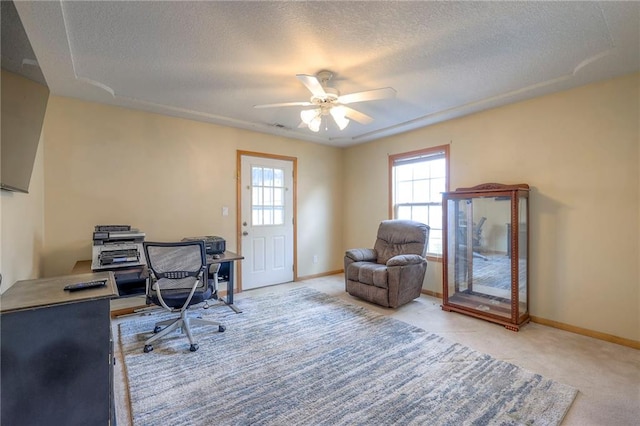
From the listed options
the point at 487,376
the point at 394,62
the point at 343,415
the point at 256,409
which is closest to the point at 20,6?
the point at 394,62

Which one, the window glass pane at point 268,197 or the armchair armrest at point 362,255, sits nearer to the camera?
the armchair armrest at point 362,255

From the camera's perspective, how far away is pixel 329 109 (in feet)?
8.88

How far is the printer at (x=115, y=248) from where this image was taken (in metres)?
2.82

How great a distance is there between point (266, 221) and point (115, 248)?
6.83 ft

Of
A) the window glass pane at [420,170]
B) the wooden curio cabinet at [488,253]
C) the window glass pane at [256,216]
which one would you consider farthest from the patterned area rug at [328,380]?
the window glass pane at [420,170]

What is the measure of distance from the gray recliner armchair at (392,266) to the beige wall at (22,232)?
3223 mm

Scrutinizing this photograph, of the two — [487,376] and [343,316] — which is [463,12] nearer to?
[487,376]

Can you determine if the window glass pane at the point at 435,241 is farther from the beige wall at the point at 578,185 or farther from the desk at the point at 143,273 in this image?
the desk at the point at 143,273

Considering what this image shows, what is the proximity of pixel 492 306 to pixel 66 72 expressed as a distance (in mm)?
4858

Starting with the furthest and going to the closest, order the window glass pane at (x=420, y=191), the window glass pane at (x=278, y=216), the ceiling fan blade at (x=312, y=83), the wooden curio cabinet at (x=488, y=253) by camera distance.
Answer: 1. the window glass pane at (x=278, y=216)
2. the window glass pane at (x=420, y=191)
3. the wooden curio cabinet at (x=488, y=253)
4. the ceiling fan blade at (x=312, y=83)

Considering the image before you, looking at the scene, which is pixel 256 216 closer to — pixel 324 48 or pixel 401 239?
pixel 401 239

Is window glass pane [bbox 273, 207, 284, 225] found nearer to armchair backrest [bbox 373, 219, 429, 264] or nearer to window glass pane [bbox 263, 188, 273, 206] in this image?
window glass pane [bbox 263, 188, 273, 206]

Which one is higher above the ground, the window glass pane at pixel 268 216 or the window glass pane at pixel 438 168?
the window glass pane at pixel 438 168

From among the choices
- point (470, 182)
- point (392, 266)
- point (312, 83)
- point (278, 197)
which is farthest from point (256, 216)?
point (470, 182)
